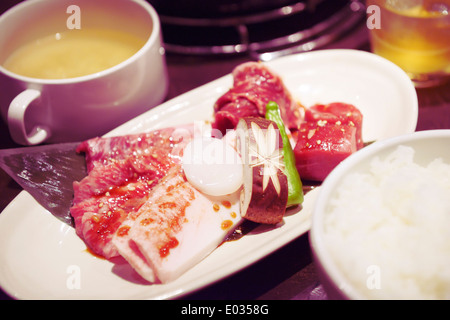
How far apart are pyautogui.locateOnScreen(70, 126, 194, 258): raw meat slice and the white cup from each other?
236 millimetres

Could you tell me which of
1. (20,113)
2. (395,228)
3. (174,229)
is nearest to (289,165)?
(174,229)

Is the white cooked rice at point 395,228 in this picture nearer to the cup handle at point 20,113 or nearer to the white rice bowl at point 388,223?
the white rice bowl at point 388,223

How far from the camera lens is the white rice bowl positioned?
1395 mm

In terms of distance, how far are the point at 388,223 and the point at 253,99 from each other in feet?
4.23

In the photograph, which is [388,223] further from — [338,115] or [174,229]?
[338,115]

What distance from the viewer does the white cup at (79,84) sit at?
2.48m

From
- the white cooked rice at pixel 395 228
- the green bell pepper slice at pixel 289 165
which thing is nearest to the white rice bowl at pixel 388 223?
the white cooked rice at pixel 395 228

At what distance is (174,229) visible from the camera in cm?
206

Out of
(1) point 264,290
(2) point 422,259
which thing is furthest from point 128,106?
(2) point 422,259

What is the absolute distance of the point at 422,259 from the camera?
143 centimetres

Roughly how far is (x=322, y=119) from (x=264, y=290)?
43.4 inches

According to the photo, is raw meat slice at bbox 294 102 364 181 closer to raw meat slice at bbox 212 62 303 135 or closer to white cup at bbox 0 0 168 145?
raw meat slice at bbox 212 62 303 135

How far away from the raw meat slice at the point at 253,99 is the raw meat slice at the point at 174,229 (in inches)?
19.9
